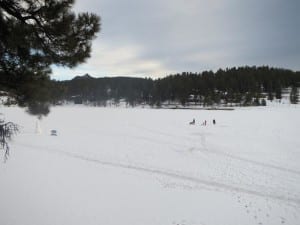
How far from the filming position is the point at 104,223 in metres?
7.61

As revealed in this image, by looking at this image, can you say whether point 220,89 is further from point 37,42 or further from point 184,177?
point 37,42

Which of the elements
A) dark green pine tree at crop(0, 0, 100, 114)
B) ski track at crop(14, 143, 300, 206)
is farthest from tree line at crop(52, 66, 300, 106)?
dark green pine tree at crop(0, 0, 100, 114)

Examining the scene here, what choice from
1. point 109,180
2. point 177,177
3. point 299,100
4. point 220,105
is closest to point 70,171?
point 109,180

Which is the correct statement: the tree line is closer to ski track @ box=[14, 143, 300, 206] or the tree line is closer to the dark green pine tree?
ski track @ box=[14, 143, 300, 206]

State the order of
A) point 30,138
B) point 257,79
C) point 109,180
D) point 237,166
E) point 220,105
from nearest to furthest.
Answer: point 109,180, point 237,166, point 30,138, point 220,105, point 257,79

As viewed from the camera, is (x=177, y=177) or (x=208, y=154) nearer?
(x=177, y=177)

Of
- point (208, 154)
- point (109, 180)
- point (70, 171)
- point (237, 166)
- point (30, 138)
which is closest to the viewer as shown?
point (109, 180)

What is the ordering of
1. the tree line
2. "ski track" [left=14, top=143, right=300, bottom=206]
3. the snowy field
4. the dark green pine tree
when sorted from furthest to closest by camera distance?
the tree line
"ski track" [left=14, top=143, right=300, bottom=206]
the snowy field
the dark green pine tree

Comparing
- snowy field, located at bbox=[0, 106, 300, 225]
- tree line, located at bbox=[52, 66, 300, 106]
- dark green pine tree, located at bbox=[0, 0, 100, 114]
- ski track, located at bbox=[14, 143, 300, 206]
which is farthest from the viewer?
tree line, located at bbox=[52, 66, 300, 106]

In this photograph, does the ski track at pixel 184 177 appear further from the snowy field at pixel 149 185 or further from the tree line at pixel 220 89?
the tree line at pixel 220 89

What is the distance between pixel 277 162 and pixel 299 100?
85135mm

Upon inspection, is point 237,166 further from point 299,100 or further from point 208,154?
point 299,100

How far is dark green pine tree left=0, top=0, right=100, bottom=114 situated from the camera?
5.45 meters

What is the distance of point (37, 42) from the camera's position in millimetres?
5844
